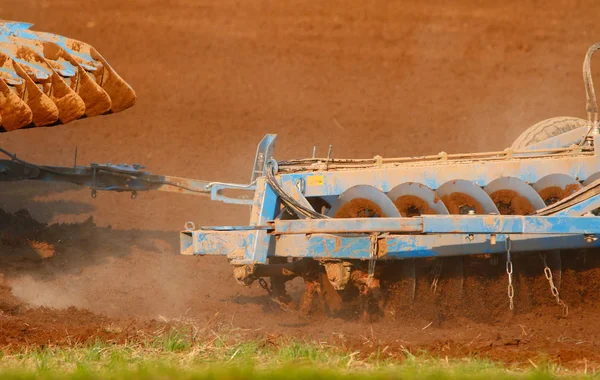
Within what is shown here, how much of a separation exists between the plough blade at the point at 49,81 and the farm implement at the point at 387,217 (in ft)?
0.06

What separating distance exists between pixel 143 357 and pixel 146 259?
479 cm

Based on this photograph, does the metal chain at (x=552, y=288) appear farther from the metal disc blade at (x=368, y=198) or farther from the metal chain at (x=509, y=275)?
the metal disc blade at (x=368, y=198)

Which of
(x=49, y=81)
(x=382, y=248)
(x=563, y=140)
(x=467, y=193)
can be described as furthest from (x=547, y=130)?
(x=49, y=81)

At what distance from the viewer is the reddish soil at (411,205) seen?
8492 millimetres

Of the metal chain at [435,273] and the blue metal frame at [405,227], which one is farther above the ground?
the blue metal frame at [405,227]

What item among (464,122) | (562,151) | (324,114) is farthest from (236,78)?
(562,151)

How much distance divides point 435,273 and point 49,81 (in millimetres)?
3910

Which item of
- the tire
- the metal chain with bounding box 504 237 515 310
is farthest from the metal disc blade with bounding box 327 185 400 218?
the tire

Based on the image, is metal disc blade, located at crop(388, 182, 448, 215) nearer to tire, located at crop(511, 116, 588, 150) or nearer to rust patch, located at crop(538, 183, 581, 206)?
rust patch, located at crop(538, 183, 581, 206)

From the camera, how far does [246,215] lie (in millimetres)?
13742

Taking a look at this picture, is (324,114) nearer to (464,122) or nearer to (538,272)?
(464,122)

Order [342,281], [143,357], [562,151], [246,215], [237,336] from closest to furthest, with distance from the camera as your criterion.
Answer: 1. [143,357]
2. [237,336]
3. [342,281]
4. [562,151]
5. [246,215]

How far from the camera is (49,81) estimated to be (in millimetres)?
9734

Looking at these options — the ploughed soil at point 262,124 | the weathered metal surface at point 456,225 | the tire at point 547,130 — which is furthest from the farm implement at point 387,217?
the tire at point 547,130
